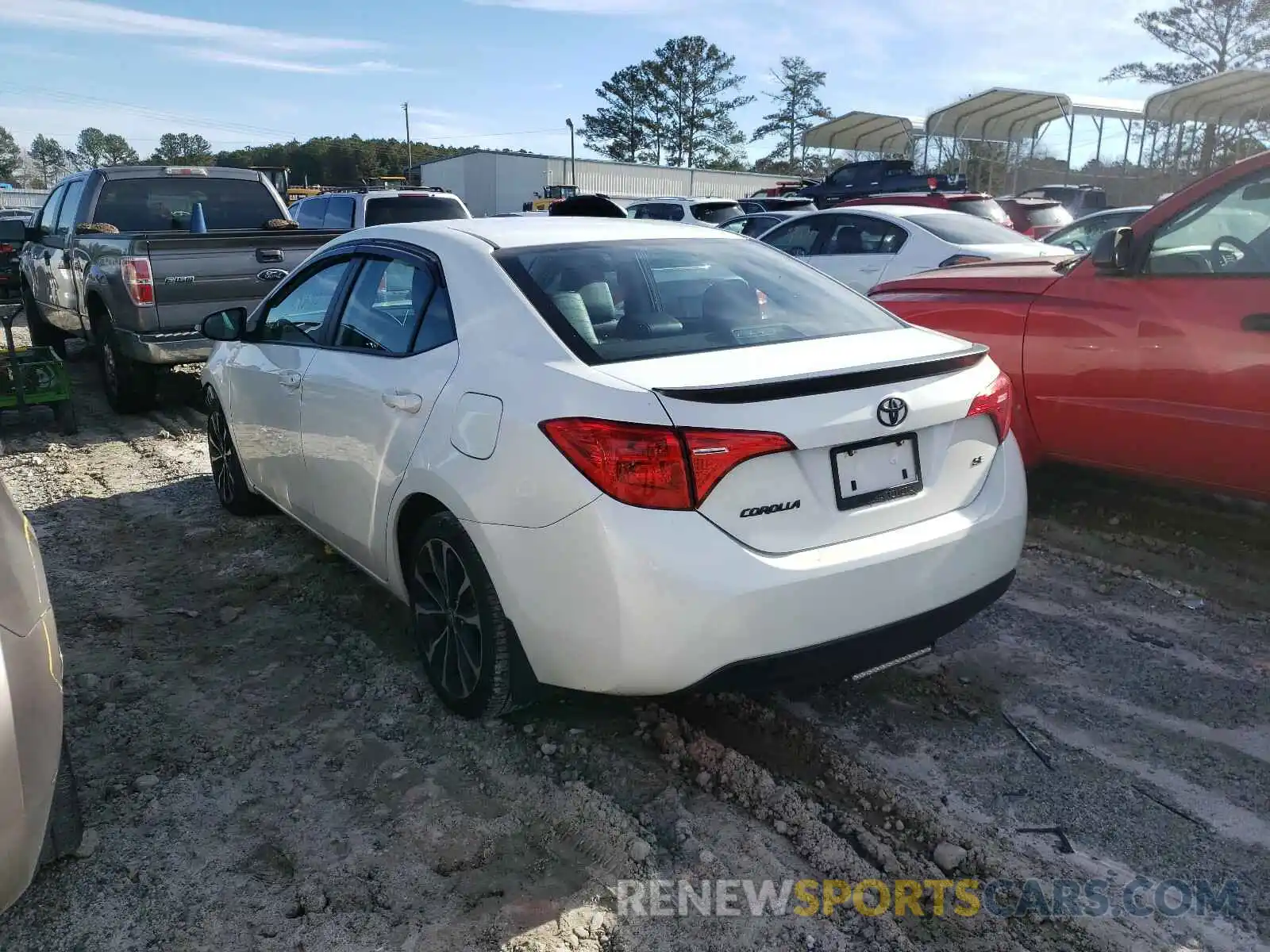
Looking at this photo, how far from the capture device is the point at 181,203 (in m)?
9.24

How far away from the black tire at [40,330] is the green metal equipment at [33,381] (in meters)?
4.17

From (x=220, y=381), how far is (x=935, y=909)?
4.25 meters

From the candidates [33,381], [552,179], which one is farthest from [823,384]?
[552,179]

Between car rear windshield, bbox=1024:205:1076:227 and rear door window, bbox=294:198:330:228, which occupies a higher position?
rear door window, bbox=294:198:330:228

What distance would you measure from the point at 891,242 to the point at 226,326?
23.1 feet

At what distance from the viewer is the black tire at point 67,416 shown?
24.0 feet

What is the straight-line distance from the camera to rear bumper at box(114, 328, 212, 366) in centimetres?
710

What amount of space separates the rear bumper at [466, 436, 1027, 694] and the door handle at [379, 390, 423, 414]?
54cm

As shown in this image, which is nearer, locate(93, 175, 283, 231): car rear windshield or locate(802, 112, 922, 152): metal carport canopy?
locate(93, 175, 283, 231): car rear windshield

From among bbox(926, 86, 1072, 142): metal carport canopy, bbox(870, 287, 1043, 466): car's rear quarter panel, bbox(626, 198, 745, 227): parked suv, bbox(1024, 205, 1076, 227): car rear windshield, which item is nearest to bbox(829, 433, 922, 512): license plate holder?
bbox(870, 287, 1043, 466): car's rear quarter panel

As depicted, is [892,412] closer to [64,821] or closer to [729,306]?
[729,306]

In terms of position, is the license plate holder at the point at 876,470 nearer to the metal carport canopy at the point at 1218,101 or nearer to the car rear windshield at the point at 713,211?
the car rear windshield at the point at 713,211

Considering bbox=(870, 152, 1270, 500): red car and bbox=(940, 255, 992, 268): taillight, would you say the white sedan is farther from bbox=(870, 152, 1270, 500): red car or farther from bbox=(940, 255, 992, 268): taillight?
bbox=(870, 152, 1270, 500): red car

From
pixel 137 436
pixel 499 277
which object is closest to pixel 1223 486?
pixel 499 277
